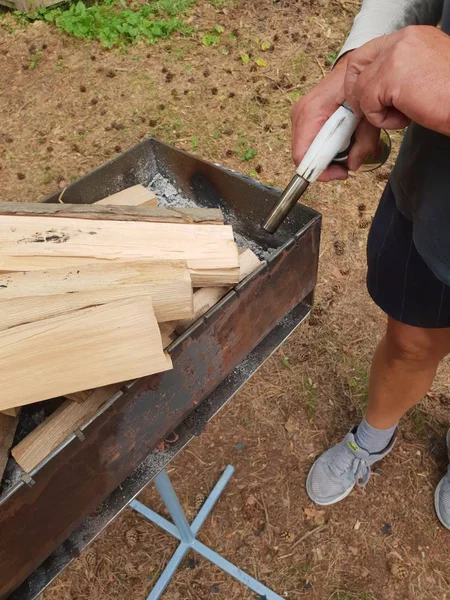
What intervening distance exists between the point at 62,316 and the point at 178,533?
4.72ft

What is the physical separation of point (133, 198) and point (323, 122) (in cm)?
73

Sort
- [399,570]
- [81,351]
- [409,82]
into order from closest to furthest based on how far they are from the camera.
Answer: [409,82]
[81,351]
[399,570]

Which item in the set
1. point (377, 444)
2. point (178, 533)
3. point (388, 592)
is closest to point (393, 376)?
point (377, 444)

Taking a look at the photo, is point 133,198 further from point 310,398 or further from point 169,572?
point 169,572

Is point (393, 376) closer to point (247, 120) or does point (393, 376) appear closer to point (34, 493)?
point (34, 493)

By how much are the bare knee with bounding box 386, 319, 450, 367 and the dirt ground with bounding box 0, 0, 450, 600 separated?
82 centimetres

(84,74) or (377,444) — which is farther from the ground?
(84,74)

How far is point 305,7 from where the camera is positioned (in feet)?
15.2

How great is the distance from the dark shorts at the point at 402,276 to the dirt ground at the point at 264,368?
106cm

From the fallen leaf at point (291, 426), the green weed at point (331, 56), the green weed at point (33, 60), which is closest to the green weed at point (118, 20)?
the green weed at point (33, 60)

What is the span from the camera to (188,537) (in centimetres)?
220

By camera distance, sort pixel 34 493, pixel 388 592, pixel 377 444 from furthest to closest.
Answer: pixel 377 444, pixel 388 592, pixel 34 493

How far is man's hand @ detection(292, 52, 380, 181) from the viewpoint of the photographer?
132cm

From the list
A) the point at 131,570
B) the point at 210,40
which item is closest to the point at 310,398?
the point at 131,570
